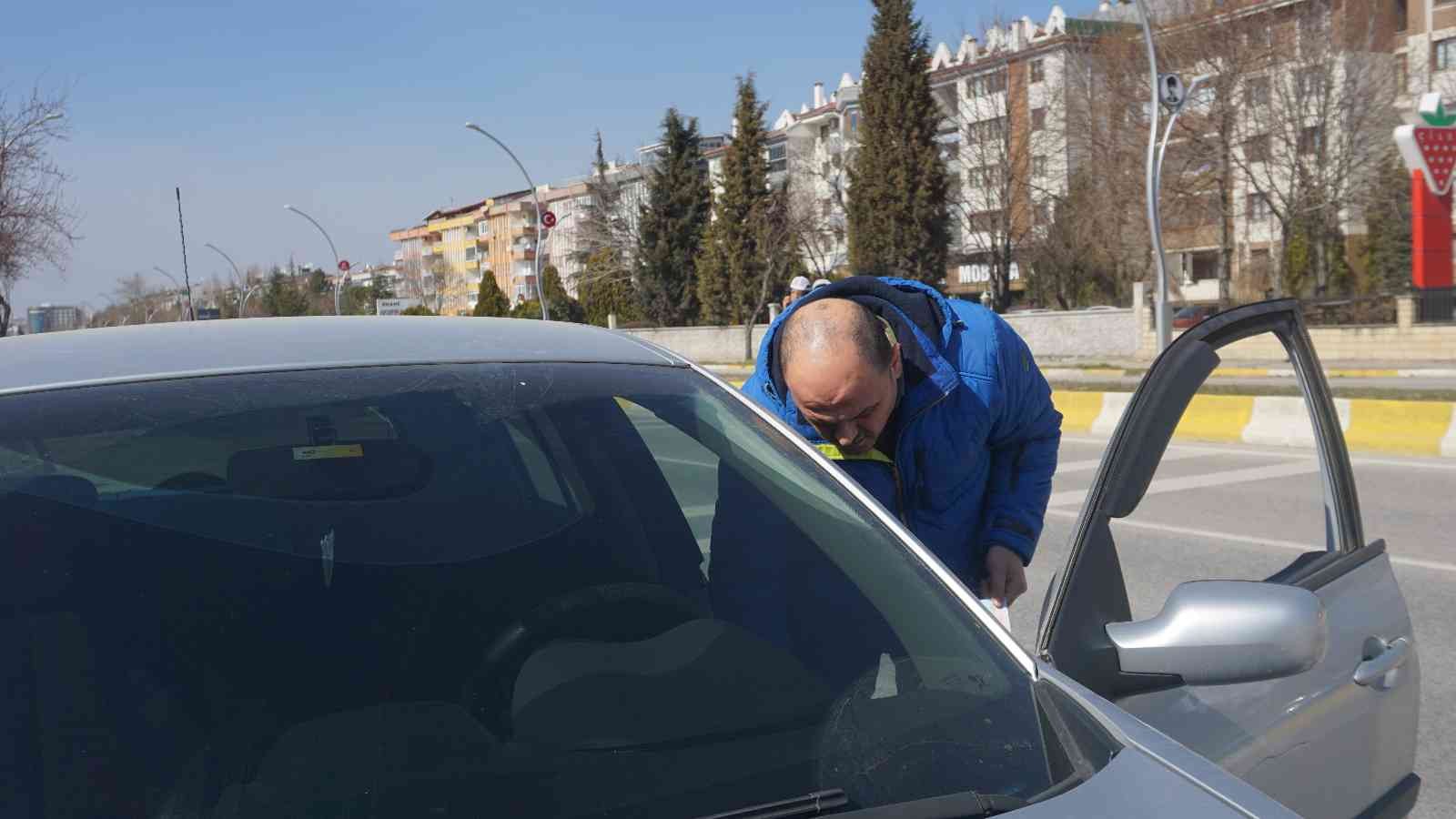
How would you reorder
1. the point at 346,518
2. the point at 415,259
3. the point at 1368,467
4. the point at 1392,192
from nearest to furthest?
the point at 346,518 → the point at 1368,467 → the point at 1392,192 → the point at 415,259

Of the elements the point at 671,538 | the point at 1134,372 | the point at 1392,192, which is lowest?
the point at 1134,372

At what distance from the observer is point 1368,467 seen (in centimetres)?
1108

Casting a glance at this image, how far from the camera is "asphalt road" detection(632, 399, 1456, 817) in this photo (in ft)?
12.7

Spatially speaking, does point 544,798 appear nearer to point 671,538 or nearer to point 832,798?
point 832,798

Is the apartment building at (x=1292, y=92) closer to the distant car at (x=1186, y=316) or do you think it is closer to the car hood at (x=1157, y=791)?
the distant car at (x=1186, y=316)

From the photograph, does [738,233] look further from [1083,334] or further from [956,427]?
[956,427]

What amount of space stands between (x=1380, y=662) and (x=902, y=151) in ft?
140

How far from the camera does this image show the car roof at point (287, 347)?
1.92 metres

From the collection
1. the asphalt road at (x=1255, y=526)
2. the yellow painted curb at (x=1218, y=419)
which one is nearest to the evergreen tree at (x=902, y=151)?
the yellow painted curb at (x=1218, y=419)

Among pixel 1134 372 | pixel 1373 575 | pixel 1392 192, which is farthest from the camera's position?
pixel 1392 192

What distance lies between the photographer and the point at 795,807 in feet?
4.89

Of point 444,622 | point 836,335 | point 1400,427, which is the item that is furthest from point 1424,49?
point 444,622

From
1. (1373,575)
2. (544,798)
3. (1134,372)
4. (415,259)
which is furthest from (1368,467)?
(415,259)

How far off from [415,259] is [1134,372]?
10762cm
